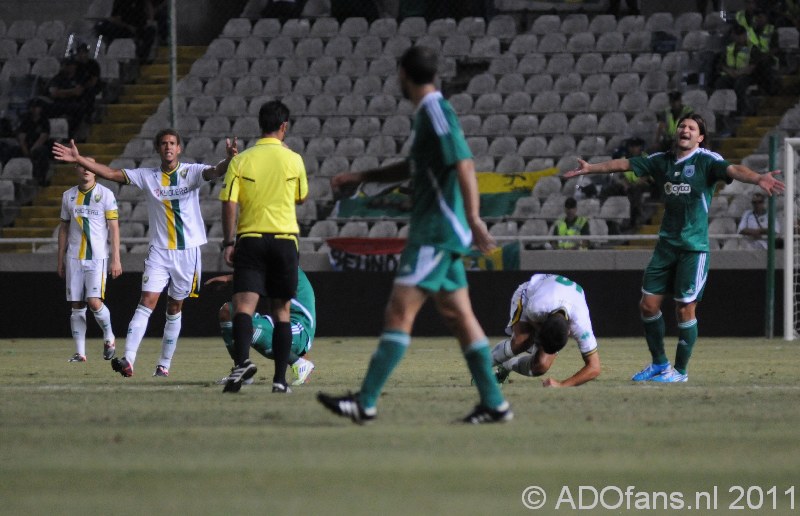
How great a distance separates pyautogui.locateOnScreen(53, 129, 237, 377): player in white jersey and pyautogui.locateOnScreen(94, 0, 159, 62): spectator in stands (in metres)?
13.7

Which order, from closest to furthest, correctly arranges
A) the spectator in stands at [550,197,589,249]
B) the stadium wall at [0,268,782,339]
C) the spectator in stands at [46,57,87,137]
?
the stadium wall at [0,268,782,339] < the spectator in stands at [550,197,589,249] < the spectator in stands at [46,57,87,137]

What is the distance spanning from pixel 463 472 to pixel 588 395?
3285mm

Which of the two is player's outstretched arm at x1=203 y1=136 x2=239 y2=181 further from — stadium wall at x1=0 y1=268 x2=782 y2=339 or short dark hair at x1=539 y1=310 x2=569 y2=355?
stadium wall at x1=0 y1=268 x2=782 y2=339

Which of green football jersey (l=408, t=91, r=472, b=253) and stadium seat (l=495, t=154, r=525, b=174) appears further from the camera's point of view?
stadium seat (l=495, t=154, r=525, b=174)

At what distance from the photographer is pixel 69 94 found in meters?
22.5

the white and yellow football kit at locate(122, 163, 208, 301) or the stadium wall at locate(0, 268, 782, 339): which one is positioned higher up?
the white and yellow football kit at locate(122, 163, 208, 301)

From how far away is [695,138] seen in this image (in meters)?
9.61

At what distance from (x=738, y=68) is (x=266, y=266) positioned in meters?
14.2

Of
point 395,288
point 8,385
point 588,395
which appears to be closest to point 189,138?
point 8,385

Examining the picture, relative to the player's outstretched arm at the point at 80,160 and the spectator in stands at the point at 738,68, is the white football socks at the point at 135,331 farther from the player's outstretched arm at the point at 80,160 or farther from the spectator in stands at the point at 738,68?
the spectator in stands at the point at 738,68

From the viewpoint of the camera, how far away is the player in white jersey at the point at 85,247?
13.0m

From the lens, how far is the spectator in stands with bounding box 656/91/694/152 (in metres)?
18.9

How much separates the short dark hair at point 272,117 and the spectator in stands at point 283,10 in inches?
648

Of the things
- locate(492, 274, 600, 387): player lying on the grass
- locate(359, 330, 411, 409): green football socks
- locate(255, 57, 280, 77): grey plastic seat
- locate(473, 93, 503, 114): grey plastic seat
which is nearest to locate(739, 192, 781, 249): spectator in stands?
locate(473, 93, 503, 114): grey plastic seat
